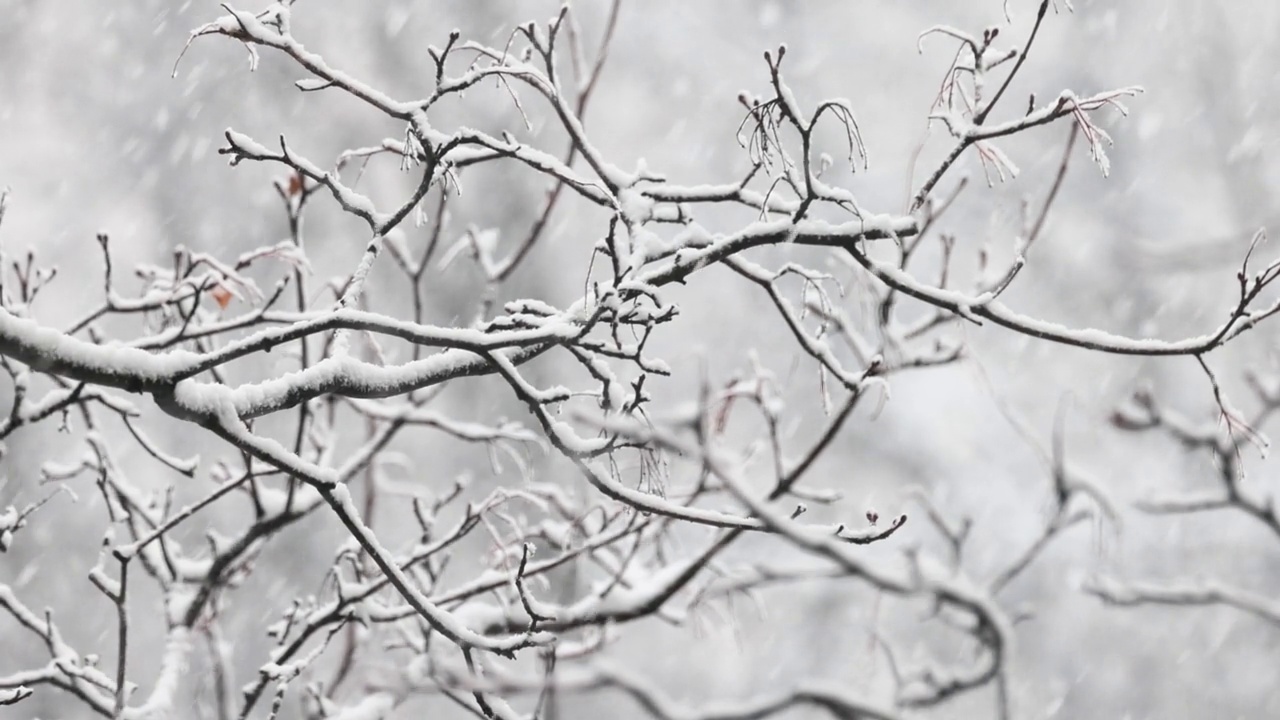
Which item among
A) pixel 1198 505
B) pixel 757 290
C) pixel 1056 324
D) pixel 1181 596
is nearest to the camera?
pixel 1056 324

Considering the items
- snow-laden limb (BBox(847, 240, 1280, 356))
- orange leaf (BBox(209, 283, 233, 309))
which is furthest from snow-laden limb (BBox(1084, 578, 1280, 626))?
orange leaf (BBox(209, 283, 233, 309))

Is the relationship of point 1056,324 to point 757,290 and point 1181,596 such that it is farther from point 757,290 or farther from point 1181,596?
point 757,290

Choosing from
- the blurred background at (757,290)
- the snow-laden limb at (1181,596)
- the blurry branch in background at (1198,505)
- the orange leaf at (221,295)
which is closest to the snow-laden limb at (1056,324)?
the orange leaf at (221,295)

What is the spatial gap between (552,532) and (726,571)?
2.23 feet

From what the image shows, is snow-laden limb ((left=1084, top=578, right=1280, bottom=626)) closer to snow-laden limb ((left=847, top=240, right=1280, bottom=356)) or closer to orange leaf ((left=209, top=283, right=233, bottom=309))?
snow-laden limb ((left=847, top=240, right=1280, bottom=356))

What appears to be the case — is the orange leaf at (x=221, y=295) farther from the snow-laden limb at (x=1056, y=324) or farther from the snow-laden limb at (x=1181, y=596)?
the snow-laden limb at (x=1181, y=596)

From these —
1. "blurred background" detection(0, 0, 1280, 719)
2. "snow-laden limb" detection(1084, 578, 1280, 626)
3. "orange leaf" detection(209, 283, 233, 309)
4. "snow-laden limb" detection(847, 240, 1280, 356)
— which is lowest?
"snow-laden limb" detection(847, 240, 1280, 356)

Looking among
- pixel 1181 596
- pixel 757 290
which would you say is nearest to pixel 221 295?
pixel 1181 596

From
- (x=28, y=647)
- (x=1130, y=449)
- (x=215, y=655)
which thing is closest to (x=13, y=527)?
(x=215, y=655)

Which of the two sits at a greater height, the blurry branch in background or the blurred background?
the blurred background

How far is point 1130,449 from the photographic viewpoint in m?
16.0

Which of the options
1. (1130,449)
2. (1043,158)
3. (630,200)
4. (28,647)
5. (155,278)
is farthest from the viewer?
(1130,449)

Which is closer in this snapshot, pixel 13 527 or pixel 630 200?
pixel 630 200

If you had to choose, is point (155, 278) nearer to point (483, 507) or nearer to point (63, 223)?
point (483, 507)
